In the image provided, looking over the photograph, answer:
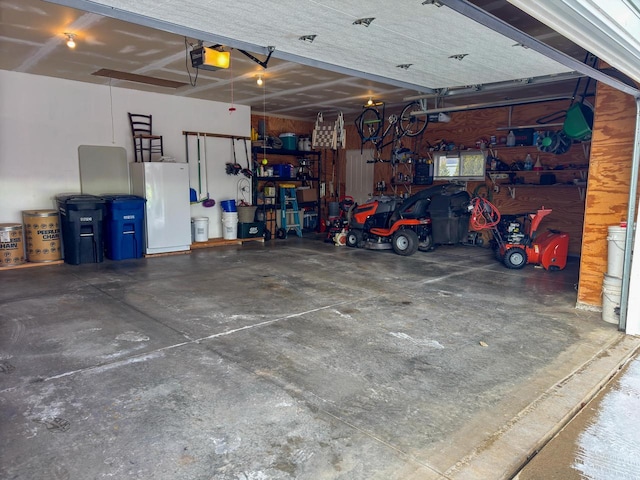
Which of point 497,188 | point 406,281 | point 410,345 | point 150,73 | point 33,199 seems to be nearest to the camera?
point 410,345

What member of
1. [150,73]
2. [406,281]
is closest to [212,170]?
[150,73]

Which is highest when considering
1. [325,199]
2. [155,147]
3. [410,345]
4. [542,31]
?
[542,31]

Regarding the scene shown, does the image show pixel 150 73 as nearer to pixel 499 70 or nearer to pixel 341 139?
pixel 341 139

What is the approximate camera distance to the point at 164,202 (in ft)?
23.8

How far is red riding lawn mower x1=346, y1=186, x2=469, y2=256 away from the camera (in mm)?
7246

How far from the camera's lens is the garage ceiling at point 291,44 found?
2.89 m

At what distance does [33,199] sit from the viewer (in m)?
6.62

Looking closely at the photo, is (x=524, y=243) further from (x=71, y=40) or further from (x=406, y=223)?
(x=71, y=40)

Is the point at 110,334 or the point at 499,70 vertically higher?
the point at 499,70

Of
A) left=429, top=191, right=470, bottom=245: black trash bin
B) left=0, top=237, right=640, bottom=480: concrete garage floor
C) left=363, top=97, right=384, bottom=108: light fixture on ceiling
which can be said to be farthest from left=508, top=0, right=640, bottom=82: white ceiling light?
left=363, top=97, right=384, bottom=108: light fixture on ceiling

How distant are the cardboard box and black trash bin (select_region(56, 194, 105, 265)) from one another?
4.60 m

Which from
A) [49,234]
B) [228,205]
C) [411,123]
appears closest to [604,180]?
[411,123]

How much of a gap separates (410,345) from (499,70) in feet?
9.52

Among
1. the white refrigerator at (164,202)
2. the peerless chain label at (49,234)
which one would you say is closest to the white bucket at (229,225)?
the white refrigerator at (164,202)
